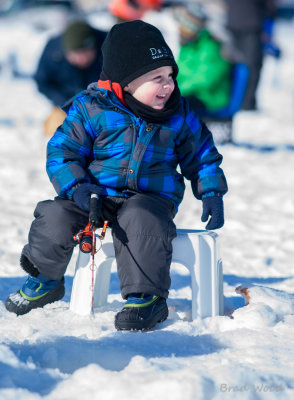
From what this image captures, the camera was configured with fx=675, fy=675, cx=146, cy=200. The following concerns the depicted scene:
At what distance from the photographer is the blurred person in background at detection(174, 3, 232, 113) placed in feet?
19.0

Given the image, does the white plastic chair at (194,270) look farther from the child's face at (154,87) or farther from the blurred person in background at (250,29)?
the blurred person in background at (250,29)

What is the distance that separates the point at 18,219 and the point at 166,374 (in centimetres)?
231

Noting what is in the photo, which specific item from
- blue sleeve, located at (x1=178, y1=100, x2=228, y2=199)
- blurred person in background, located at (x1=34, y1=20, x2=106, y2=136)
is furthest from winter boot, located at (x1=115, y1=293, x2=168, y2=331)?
blurred person in background, located at (x1=34, y1=20, x2=106, y2=136)

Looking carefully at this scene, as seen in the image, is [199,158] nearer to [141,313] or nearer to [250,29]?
[141,313]

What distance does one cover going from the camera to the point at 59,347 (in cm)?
189

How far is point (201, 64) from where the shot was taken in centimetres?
583

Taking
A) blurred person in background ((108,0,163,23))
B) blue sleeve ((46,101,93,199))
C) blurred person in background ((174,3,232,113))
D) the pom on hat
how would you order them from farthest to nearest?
1. blurred person in background ((108,0,163,23))
2. blurred person in background ((174,3,232,113))
3. the pom on hat
4. blue sleeve ((46,101,93,199))

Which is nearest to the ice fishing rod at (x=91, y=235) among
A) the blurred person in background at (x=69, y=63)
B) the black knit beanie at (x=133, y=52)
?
the black knit beanie at (x=133, y=52)

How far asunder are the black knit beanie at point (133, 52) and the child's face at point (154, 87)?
3 centimetres

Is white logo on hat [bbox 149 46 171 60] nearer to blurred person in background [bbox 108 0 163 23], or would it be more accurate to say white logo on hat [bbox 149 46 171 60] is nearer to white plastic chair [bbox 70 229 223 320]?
white plastic chair [bbox 70 229 223 320]

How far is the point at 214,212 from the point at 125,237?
0.35m

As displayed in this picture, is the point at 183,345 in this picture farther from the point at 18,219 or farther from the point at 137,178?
the point at 18,219

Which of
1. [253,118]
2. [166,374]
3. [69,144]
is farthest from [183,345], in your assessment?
[253,118]

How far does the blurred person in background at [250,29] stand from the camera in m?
8.23
